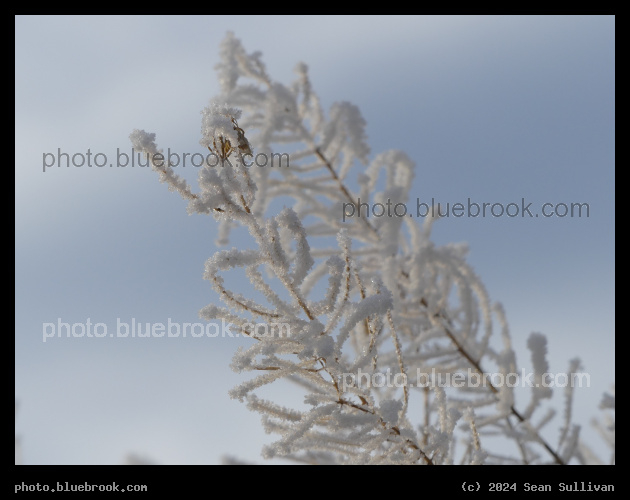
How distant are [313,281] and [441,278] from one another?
0.89 m

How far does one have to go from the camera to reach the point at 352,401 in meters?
1.61

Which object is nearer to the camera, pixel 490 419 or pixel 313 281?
pixel 490 419

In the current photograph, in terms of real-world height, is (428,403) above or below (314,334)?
below

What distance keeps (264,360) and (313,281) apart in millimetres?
1898

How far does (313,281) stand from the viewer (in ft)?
11.2
